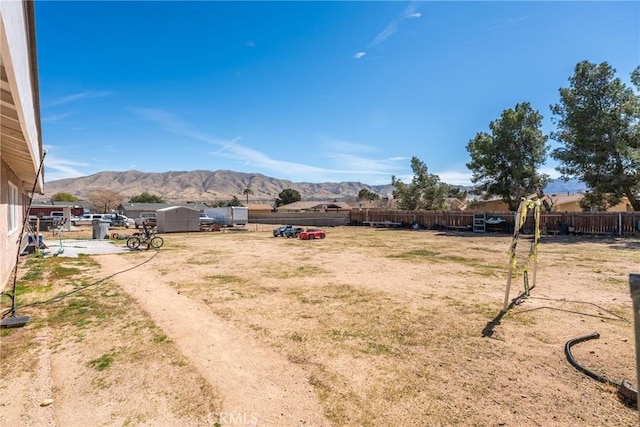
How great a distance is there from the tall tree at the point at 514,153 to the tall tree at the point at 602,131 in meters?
3.53

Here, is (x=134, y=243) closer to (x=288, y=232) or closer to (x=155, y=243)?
(x=155, y=243)

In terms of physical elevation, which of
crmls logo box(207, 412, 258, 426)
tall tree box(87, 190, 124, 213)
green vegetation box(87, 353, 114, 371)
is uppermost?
tall tree box(87, 190, 124, 213)

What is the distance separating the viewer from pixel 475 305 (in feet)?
22.2

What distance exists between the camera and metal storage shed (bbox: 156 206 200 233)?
29178 millimetres

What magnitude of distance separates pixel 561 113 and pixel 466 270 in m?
23.7

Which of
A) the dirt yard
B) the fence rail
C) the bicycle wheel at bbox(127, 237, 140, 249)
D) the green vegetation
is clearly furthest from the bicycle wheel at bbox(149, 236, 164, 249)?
the fence rail

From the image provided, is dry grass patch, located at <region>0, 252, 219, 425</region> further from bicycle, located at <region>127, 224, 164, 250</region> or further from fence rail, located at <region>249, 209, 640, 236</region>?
fence rail, located at <region>249, 209, 640, 236</region>

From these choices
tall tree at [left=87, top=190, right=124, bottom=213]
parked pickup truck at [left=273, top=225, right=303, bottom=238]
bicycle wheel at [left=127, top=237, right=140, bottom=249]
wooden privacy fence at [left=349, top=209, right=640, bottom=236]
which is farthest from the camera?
tall tree at [left=87, top=190, right=124, bottom=213]

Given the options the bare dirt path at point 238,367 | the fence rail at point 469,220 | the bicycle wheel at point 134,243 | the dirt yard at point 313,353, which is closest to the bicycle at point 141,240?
the bicycle wheel at point 134,243

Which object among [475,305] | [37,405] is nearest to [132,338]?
[37,405]

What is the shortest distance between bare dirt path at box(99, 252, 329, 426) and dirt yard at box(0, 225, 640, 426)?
0.07ft

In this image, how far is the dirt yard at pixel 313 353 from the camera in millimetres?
3273

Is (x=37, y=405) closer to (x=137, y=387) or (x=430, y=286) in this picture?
(x=137, y=387)

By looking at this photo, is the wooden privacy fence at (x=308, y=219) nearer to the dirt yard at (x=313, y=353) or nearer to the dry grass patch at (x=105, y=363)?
the dirt yard at (x=313, y=353)
